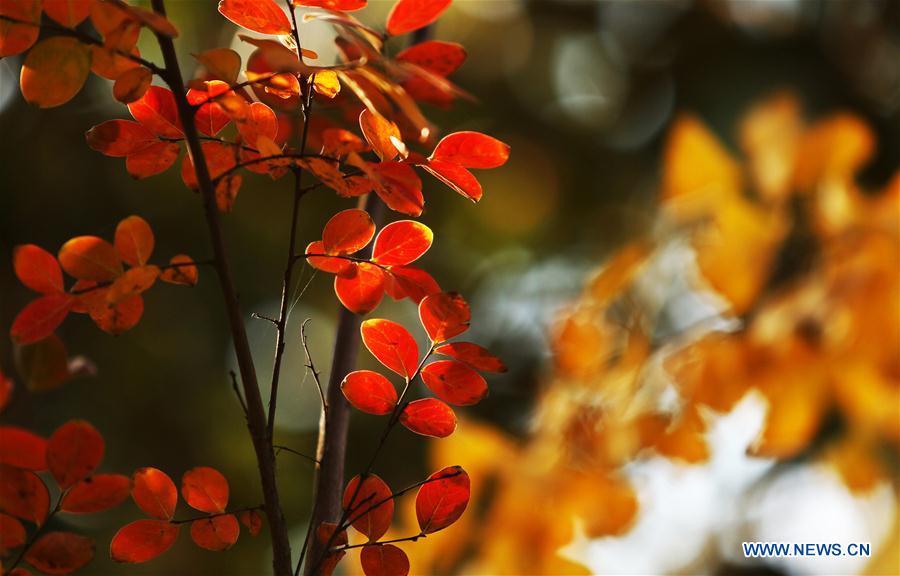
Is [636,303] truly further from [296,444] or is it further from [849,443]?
[296,444]

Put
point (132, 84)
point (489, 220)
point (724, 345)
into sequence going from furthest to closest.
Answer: point (489, 220)
point (724, 345)
point (132, 84)

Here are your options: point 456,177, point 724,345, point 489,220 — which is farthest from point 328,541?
point 489,220

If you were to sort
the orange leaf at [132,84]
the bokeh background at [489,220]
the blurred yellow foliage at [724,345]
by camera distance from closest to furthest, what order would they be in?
1. the orange leaf at [132,84]
2. the blurred yellow foliage at [724,345]
3. the bokeh background at [489,220]

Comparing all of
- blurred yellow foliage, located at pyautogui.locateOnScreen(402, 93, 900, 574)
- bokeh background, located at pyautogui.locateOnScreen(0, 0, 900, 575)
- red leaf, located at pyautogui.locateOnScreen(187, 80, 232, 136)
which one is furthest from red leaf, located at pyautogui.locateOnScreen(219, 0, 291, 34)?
bokeh background, located at pyautogui.locateOnScreen(0, 0, 900, 575)

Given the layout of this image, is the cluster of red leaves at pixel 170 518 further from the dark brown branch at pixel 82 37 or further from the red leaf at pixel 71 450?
the dark brown branch at pixel 82 37

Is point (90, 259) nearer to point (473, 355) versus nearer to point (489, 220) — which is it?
point (473, 355)

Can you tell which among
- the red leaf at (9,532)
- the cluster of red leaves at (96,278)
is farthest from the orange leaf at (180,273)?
the red leaf at (9,532)

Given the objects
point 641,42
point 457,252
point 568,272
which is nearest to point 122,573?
point 457,252
